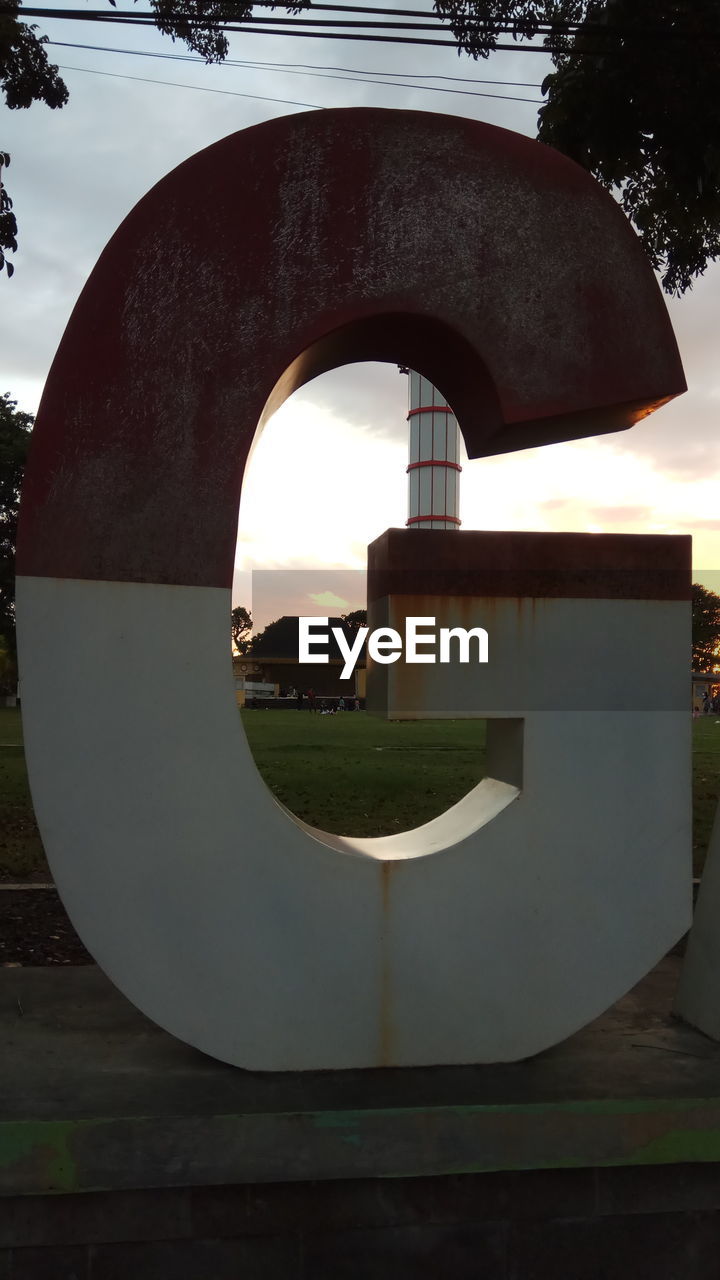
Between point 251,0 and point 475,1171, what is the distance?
306 inches

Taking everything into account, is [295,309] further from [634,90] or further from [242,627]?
[242,627]

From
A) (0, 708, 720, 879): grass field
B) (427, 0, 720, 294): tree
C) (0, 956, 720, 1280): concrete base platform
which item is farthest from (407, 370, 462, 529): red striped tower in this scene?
(0, 956, 720, 1280): concrete base platform

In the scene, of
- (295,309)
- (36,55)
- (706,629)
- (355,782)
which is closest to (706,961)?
(295,309)

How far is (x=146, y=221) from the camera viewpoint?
13.5 feet

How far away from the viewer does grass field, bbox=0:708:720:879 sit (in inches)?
466

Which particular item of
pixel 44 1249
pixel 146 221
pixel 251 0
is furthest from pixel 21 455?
pixel 44 1249

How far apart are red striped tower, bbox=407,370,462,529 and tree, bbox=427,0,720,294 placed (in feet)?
74.9

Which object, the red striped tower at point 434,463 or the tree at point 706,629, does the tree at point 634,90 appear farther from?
the tree at point 706,629

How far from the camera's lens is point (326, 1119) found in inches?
140

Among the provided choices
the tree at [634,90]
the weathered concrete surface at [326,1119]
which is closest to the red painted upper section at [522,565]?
the weathered concrete surface at [326,1119]

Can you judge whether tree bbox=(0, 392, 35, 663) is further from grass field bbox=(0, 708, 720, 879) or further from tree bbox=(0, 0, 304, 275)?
tree bbox=(0, 0, 304, 275)

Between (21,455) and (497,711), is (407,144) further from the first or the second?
(21,455)

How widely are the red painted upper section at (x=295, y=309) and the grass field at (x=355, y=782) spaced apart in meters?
6.71

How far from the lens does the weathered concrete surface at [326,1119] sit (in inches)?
136
